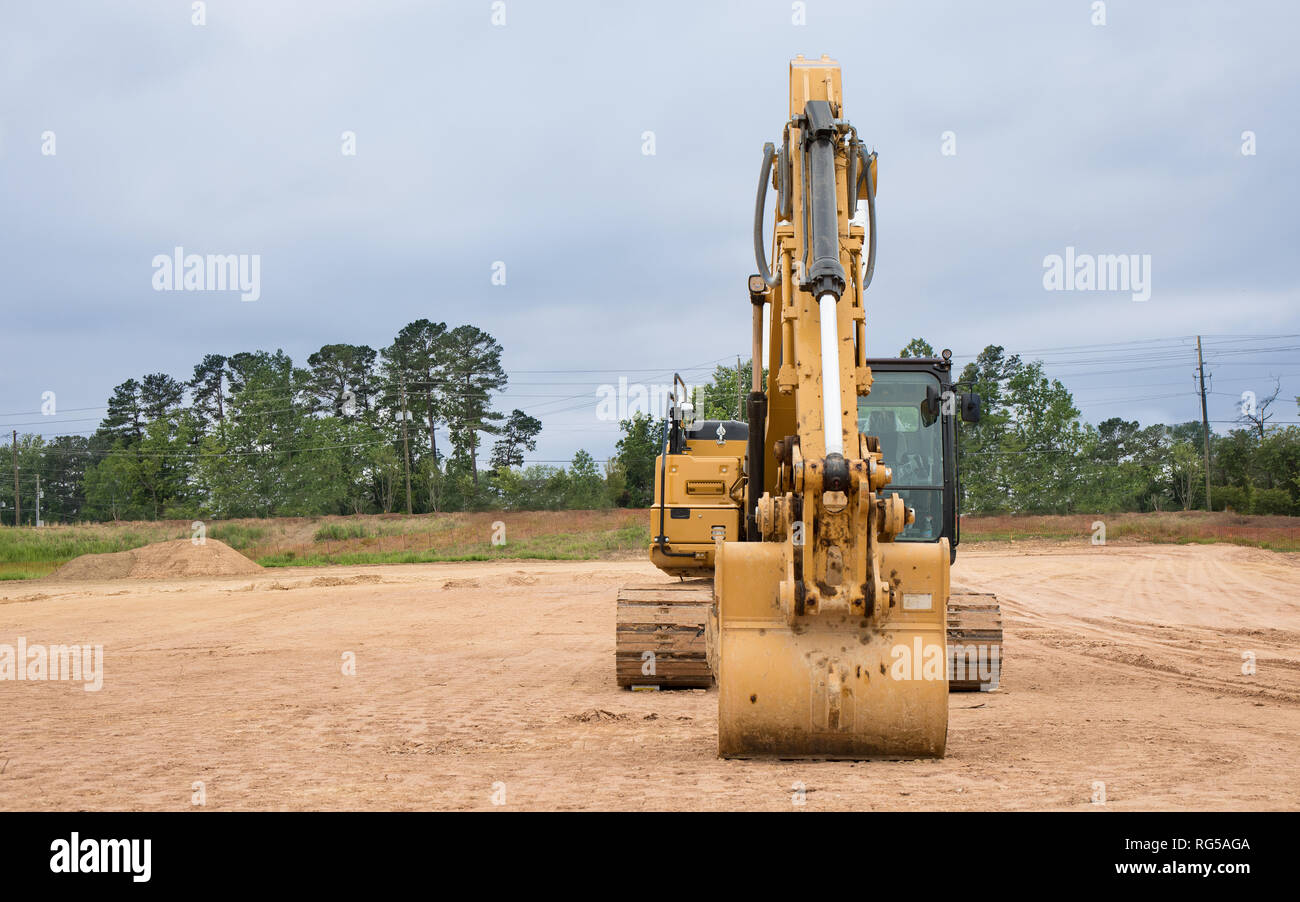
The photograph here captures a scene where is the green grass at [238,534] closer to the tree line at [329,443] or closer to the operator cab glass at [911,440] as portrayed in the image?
the tree line at [329,443]

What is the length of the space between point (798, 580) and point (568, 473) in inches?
2303

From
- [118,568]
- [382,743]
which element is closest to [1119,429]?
[118,568]

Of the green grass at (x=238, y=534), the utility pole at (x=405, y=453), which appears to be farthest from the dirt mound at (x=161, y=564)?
the utility pole at (x=405, y=453)

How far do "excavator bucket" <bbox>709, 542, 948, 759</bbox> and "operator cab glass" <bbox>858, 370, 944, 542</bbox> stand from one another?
402 cm

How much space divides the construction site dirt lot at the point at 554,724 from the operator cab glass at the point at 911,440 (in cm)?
171

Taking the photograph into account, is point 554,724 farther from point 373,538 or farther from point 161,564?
point 373,538

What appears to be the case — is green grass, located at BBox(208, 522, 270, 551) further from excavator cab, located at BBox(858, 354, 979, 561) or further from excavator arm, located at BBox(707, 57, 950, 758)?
excavator arm, located at BBox(707, 57, 950, 758)

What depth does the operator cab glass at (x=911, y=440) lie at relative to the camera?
9.84m

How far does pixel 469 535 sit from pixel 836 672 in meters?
43.4

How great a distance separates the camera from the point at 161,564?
36125 mm

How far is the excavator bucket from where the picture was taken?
5742 mm

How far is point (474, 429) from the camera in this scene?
226ft

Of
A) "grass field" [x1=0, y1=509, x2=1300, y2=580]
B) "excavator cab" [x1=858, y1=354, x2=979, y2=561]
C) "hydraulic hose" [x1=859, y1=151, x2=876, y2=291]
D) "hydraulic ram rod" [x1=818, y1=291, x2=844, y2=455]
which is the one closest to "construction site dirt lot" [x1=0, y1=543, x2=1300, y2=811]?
"excavator cab" [x1=858, y1=354, x2=979, y2=561]

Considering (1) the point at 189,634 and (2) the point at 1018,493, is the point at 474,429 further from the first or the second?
(1) the point at 189,634
